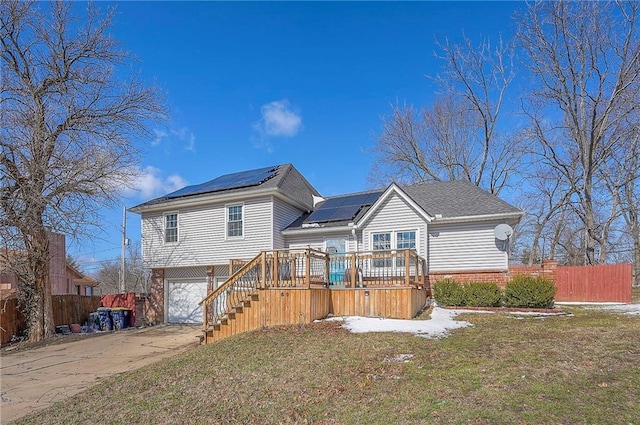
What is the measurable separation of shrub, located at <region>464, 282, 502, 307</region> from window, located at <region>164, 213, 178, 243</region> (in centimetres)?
1206

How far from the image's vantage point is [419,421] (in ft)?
14.1

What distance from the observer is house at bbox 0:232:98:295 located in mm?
13109

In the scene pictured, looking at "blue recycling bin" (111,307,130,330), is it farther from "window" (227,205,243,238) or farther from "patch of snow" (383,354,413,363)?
"patch of snow" (383,354,413,363)

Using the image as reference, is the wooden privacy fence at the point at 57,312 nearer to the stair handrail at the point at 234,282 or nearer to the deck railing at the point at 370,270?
the stair handrail at the point at 234,282

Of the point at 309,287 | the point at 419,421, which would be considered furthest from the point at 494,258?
the point at 419,421

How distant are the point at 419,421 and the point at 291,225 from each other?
39.2 feet

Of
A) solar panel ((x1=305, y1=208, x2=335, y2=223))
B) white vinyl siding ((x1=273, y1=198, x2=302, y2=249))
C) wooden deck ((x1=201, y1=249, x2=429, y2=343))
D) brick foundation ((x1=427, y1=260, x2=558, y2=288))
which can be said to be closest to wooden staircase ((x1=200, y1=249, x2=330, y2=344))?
wooden deck ((x1=201, y1=249, x2=429, y2=343))

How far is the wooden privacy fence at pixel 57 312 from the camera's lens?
12812 millimetres

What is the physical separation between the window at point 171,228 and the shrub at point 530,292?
43.6ft

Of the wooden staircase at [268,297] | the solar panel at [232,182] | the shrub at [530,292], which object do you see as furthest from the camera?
the solar panel at [232,182]

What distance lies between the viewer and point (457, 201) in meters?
14.7

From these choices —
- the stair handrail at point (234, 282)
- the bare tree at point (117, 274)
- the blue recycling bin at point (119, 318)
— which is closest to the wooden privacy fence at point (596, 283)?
the stair handrail at point (234, 282)

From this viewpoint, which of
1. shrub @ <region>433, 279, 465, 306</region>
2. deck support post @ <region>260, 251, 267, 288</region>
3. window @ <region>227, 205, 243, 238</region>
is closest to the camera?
deck support post @ <region>260, 251, 267, 288</region>

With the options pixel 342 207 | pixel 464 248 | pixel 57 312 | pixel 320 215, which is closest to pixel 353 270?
pixel 464 248
